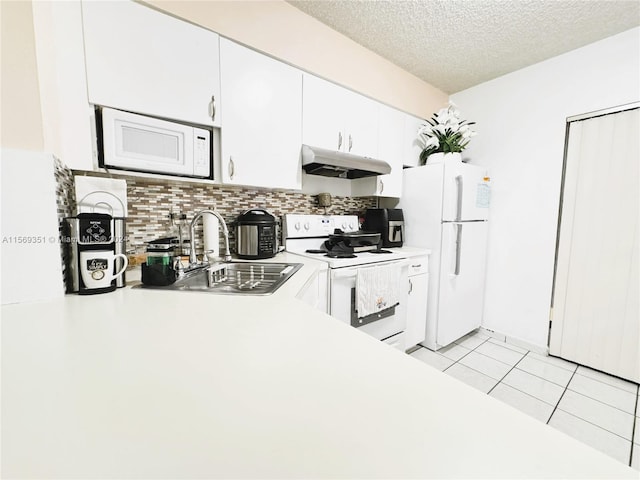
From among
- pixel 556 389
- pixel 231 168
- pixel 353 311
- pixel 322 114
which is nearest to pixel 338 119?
pixel 322 114

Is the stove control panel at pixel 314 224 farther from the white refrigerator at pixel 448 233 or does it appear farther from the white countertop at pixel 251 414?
the white countertop at pixel 251 414

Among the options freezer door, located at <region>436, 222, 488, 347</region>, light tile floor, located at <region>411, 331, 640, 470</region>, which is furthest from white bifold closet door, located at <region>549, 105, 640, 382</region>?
freezer door, located at <region>436, 222, 488, 347</region>

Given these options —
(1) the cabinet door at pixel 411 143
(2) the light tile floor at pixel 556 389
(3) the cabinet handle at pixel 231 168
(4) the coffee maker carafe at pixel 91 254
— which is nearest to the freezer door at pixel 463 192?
(1) the cabinet door at pixel 411 143

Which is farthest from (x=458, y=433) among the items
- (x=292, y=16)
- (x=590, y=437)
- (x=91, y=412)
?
(x=292, y=16)

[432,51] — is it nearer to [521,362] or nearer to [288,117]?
[288,117]

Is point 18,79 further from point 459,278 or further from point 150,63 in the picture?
point 459,278

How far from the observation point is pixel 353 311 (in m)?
1.67

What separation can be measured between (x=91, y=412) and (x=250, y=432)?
229 mm

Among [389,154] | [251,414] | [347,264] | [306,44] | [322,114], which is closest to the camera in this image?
[251,414]

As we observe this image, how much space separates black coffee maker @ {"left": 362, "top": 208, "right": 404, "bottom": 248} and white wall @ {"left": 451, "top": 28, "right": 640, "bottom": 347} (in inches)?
38.5

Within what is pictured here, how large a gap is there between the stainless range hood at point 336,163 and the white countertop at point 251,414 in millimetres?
1355

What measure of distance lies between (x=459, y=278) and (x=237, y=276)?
1.85 m

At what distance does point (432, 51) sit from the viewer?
6.81 ft

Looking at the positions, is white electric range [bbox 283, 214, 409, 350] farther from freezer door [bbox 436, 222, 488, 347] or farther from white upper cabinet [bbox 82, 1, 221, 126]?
white upper cabinet [bbox 82, 1, 221, 126]
